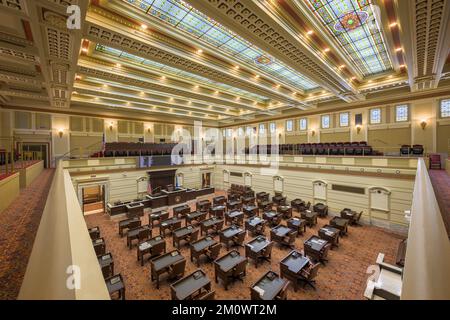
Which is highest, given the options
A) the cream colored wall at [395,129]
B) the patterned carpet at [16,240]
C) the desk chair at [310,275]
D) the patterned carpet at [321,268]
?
the cream colored wall at [395,129]

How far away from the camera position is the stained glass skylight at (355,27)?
649 centimetres

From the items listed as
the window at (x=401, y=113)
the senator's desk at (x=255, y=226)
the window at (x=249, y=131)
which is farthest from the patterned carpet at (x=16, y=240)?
the window at (x=249, y=131)

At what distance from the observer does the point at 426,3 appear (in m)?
4.95

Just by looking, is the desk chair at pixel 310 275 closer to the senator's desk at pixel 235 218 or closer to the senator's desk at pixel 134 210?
the senator's desk at pixel 235 218

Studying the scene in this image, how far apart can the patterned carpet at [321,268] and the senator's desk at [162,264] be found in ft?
1.40

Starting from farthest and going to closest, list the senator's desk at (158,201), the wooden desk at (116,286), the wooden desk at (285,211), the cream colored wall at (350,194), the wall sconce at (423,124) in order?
the senator's desk at (158,201), the wall sconce at (423,124), the wooden desk at (285,211), the cream colored wall at (350,194), the wooden desk at (116,286)

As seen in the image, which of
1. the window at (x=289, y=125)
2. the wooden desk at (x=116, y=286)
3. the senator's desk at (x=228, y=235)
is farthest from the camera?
the window at (x=289, y=125)

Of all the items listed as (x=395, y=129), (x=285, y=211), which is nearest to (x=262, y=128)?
(x=395, y=129)

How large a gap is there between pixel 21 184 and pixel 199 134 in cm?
1985

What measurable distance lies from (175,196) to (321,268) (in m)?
10.6

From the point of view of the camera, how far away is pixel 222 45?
8398mm

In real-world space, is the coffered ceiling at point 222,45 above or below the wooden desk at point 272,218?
above

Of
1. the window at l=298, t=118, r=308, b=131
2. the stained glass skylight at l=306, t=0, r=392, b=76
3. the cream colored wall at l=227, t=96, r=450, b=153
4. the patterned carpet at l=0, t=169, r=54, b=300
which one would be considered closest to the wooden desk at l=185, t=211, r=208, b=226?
the patterned carpet at l=0, t=169, r=54, b=300

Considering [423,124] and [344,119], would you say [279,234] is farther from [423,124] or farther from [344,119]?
[344,119]
